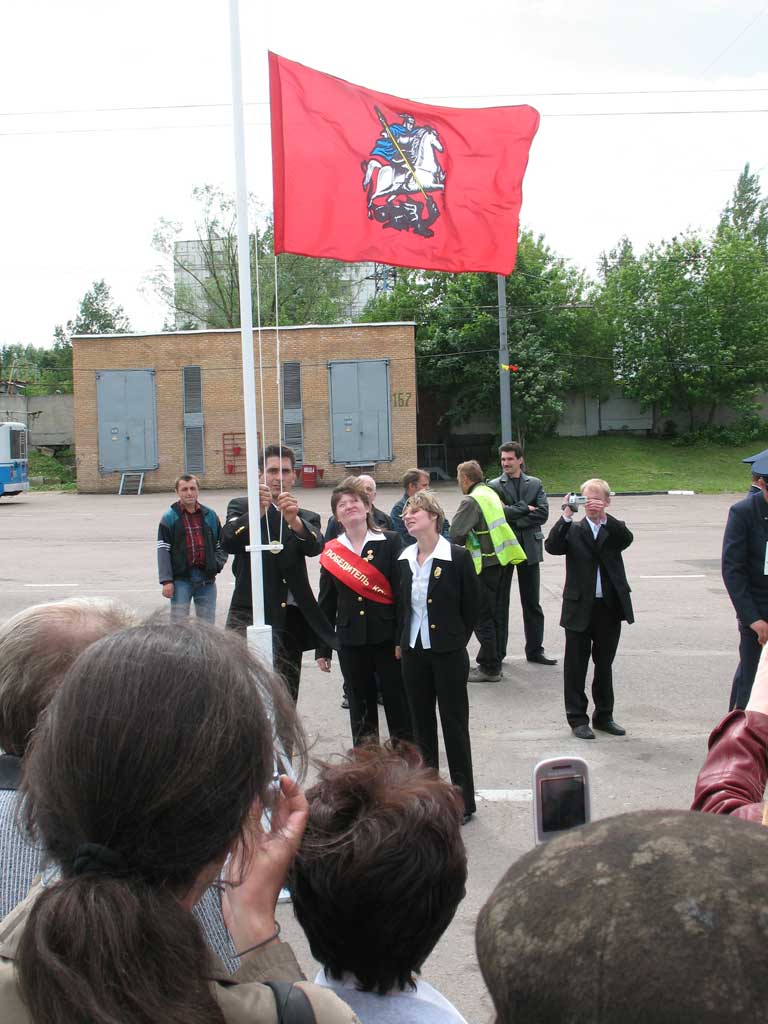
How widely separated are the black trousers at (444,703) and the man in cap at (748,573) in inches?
78.1

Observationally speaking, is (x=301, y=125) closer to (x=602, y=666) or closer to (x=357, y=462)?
(x=602, y=666)

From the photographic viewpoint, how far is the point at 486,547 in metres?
8.18

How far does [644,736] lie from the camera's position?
21.2ft

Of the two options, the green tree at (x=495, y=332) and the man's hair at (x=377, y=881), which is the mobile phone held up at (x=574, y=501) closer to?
the man's hair at (x=377, y=881)

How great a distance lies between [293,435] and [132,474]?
6.95 meters

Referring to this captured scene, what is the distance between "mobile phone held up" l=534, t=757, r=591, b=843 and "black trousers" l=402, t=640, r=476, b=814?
352cm

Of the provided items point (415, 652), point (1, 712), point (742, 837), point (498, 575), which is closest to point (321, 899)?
A: point (1, 712)

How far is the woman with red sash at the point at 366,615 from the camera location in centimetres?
568

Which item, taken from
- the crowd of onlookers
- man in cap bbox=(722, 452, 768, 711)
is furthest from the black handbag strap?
man in cap bbox=(722, 452, 768, 711)

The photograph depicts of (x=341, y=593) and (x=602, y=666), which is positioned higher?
(x=341, y=593)

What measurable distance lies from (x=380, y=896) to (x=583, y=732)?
16.8 feet

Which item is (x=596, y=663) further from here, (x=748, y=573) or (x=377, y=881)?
(x=377, y=881)

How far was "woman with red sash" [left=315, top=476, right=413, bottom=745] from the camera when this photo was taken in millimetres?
5676

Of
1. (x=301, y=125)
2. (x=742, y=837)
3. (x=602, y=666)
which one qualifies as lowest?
(x=602, y=666)
